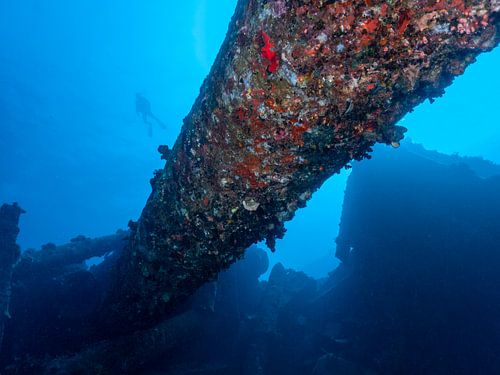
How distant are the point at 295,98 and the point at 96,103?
57550 mm

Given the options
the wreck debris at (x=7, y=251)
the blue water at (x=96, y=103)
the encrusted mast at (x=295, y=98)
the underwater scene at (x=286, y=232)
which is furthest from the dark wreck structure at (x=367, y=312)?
the blue water at (x=96, y=103)

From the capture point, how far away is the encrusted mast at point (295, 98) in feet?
6.07

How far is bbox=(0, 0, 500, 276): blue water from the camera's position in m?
43.3

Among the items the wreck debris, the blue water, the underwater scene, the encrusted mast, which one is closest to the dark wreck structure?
the underwater scene

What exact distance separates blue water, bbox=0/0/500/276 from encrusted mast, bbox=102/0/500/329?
50.9 m

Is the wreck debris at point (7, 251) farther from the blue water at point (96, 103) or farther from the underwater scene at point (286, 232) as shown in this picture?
the blue water at point (96, 103)

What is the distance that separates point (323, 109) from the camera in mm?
2119

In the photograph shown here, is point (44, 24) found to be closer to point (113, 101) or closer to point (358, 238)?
point (113, 101)

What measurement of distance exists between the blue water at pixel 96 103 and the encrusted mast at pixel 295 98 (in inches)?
2003

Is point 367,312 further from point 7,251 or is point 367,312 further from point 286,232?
point 7,251

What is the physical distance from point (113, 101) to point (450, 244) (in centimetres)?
5512

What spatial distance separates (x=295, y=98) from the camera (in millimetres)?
2107

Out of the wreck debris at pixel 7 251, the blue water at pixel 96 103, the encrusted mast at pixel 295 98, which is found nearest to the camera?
the encrusted mast at pixel 295 98

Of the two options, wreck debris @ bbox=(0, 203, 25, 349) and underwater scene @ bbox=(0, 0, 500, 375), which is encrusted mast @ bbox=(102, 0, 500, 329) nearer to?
underwater scene @ bbox=(0, 0, 500, 375)
